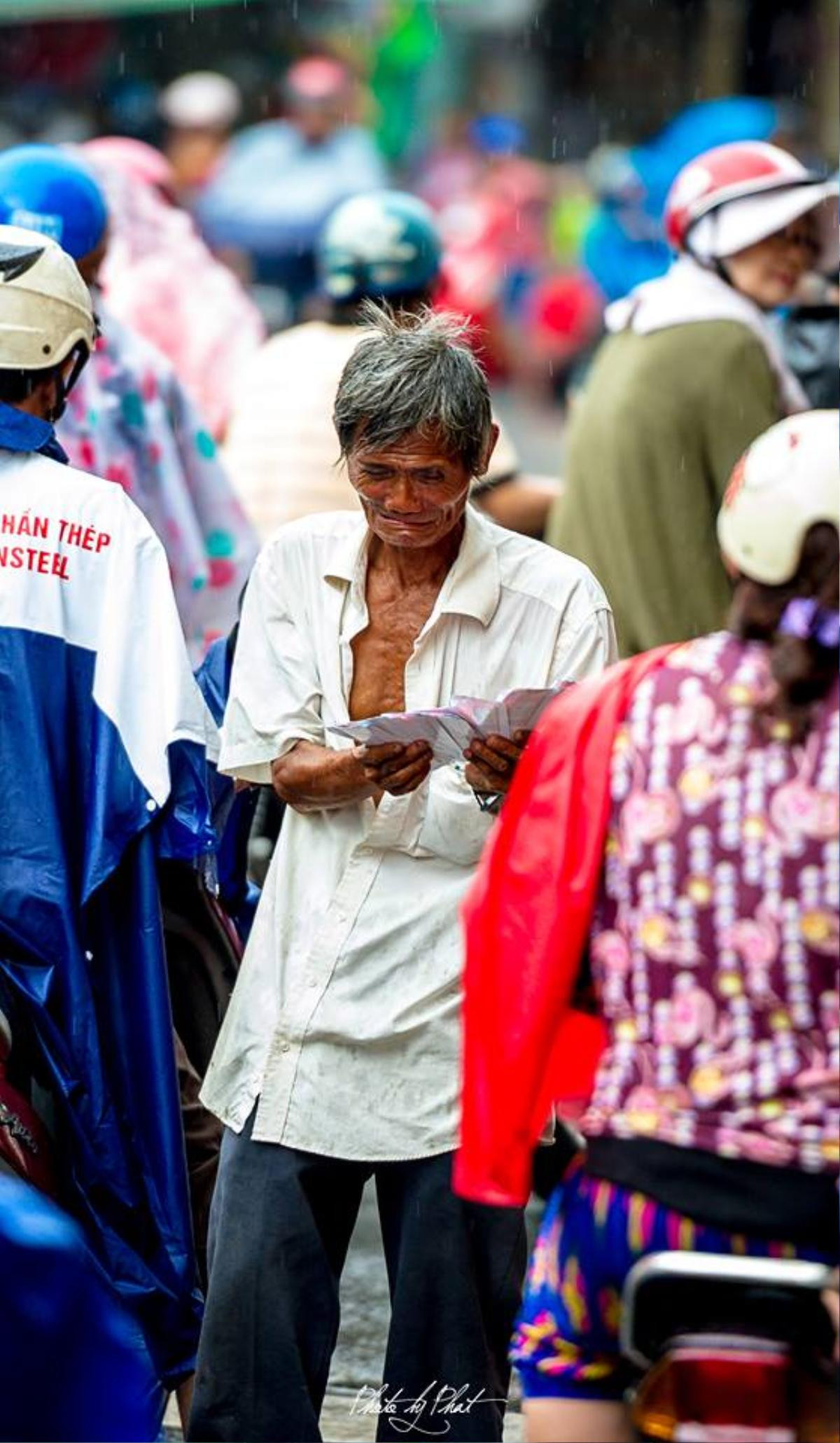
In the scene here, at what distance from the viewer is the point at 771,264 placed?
23.7 ft

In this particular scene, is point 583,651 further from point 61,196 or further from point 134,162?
point 134,162

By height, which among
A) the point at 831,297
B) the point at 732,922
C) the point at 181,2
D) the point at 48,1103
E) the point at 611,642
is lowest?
the point at 48,1103

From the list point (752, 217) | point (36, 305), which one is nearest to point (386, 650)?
point (36, 305)

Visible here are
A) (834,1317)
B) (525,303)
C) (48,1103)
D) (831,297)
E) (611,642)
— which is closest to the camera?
(834,1317)

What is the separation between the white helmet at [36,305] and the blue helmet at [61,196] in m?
1.61

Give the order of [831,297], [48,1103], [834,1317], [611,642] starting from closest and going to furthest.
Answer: [834,1317] → [611,642] → [48,1103] → [831,297]

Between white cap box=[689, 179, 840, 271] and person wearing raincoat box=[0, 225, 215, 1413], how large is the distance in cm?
256

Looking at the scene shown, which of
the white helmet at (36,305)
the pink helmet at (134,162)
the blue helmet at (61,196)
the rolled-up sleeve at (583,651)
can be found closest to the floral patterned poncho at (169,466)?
the blue helmet at (61,196)

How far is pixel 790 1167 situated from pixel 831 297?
17.6 ft

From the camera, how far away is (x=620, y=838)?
3523 millimetres

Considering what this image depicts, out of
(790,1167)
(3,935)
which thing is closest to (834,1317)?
(790,1167)

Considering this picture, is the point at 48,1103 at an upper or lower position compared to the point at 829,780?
lower

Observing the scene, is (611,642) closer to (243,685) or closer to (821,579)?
(243,685)

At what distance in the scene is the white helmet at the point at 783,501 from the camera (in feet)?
11.4
